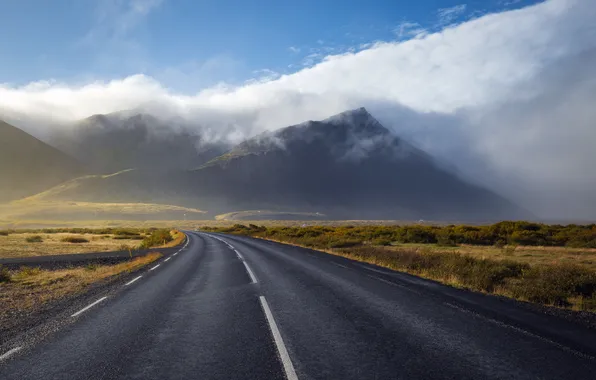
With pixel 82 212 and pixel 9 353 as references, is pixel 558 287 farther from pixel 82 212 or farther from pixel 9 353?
pixel 82 212

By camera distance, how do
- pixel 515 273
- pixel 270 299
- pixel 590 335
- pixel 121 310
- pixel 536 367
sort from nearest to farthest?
pixel 536 367 → pixel 590 335 → pixel 121 310 → pixel 270 299 → pixel 515 273

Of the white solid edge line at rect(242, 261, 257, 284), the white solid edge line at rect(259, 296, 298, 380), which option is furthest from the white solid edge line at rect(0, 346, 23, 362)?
the white solid edge line at rect(242, 261, 257, 284)

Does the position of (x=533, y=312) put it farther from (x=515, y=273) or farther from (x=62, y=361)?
(x=62, y=361)

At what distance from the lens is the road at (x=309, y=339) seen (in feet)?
17.2

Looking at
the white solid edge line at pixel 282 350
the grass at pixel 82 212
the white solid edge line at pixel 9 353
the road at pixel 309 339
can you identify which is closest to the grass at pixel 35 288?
the road at pixel 309 339

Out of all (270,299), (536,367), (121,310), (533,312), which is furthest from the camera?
(270,299)

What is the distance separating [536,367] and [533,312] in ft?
13.0

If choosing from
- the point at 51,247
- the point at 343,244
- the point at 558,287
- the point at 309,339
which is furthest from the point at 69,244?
the point at 558,287

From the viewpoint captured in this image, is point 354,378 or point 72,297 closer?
point 354,378

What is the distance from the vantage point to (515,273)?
47.6 feet

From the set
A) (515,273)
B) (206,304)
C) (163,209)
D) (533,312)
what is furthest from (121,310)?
(163,209)

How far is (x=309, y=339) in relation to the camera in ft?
21.4

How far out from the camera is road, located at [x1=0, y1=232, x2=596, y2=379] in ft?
17.2

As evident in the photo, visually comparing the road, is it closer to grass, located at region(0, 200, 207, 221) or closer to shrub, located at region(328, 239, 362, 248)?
shrub, located at region(328, 239, 362, 248)
